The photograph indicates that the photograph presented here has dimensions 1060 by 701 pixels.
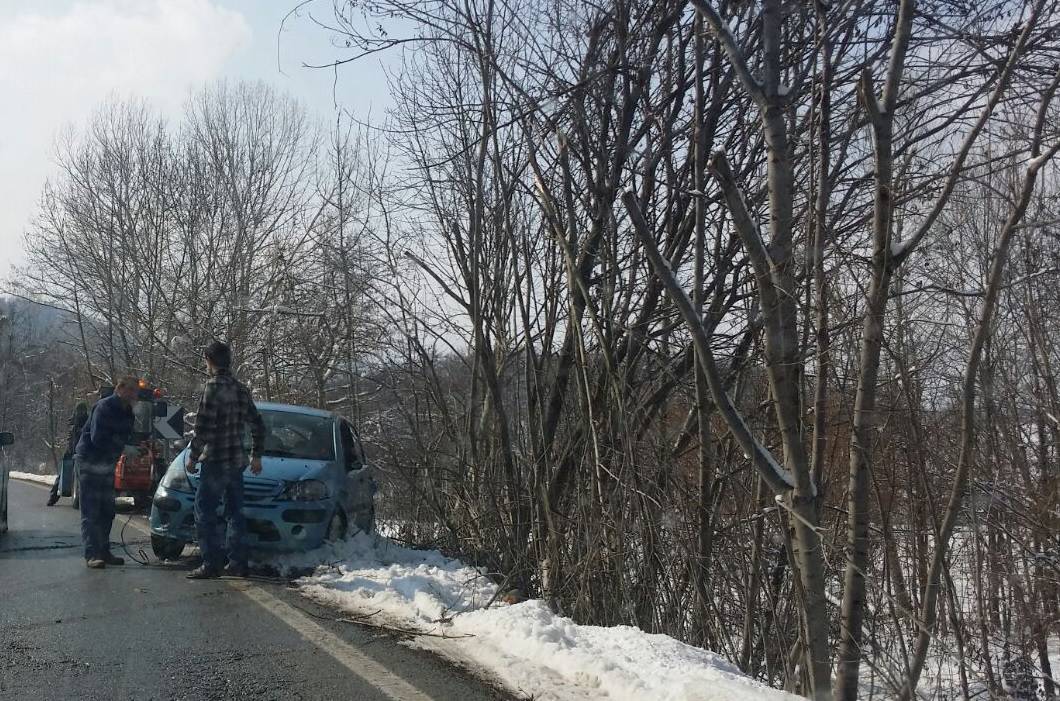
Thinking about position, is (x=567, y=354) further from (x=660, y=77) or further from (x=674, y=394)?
(x=660, y=77)

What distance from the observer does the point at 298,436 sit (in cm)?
996

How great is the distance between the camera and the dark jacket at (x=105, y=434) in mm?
8867

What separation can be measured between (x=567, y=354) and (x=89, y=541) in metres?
4.76

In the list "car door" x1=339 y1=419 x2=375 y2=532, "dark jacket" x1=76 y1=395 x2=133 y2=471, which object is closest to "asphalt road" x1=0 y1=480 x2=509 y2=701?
"dark jacket" x1=76 y1=395 x2=133 y2=471

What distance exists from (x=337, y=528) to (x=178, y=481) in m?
1.57

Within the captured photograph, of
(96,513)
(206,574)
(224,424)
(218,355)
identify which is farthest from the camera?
(96,513)

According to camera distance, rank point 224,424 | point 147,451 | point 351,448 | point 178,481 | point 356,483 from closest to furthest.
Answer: point 224,424
point 178,481
point 356,483
point 351,448
point 147,451

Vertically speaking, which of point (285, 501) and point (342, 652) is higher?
point (285, 501)

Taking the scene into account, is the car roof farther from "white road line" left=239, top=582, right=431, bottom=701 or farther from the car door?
"white road line" left=239, top=582, right=431, bottom=701

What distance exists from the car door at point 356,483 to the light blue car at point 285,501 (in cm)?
1

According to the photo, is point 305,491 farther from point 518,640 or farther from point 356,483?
point 518,640

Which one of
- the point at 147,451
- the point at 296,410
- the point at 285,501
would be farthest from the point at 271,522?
the point at 147,451

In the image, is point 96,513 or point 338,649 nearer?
point 338,649

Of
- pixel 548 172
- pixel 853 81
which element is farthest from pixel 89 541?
pixel 853 81
